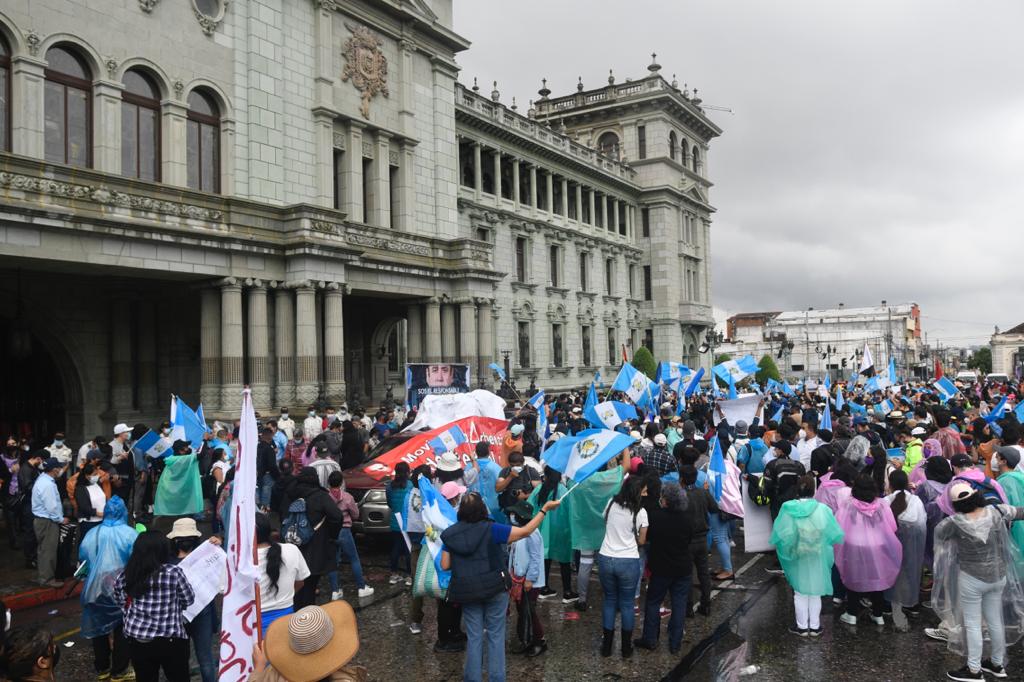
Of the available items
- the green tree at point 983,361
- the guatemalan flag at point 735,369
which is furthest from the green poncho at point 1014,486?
the green tree at point 983,361

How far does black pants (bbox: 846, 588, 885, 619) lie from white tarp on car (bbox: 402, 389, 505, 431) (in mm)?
7795

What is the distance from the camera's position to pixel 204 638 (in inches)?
248

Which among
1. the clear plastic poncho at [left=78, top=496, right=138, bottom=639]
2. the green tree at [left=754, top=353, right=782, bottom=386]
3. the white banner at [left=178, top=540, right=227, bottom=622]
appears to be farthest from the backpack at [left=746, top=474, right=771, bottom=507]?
the green tree at [left=754, top=353, right=782, bottom=386]

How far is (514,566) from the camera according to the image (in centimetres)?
762

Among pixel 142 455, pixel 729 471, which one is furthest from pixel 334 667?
pixel 142 455

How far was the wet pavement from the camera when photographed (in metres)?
6.98

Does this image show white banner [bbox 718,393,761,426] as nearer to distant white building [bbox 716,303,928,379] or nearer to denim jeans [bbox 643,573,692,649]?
denim jeans [bbox 643,573,692,649]

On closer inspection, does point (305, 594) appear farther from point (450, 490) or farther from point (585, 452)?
point (585, 452)

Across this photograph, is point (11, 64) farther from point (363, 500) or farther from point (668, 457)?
point (668, 457)

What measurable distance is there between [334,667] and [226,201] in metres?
20.2

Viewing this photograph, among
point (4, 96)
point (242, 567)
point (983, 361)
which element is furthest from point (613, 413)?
point (983, 361)

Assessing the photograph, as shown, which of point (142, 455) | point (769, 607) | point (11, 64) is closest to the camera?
point (769, 607)

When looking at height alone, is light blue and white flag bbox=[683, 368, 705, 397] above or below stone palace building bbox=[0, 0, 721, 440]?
below

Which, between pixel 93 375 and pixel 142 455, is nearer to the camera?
pixel 142 455
